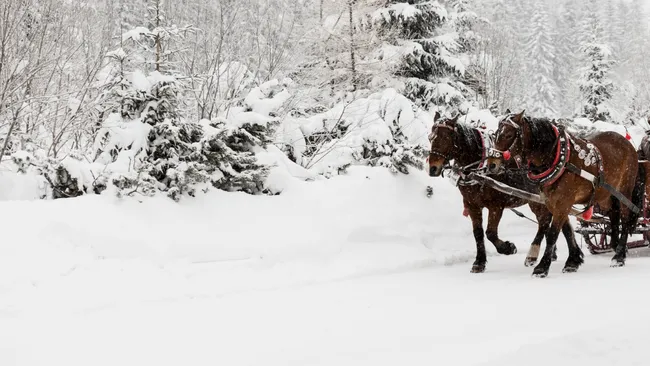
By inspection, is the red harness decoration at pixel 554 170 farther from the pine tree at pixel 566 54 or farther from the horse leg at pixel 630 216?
the pine tree at pixel 566 54

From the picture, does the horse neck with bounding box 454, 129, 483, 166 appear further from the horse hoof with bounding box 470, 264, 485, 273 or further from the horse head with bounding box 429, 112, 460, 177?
the horse hoof with bounding box 470, 264, 485, 273

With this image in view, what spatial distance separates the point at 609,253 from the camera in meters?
8.70

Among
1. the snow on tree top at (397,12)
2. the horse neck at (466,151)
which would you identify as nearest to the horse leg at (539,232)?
the horse neck at (466,151)

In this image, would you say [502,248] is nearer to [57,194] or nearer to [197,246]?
[197,246]

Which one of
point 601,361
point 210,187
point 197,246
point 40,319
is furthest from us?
point 210,187

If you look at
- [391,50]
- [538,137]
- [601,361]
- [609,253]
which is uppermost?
[391,50]

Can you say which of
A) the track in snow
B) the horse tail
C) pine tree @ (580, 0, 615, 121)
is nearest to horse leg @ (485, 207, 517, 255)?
the horse tail

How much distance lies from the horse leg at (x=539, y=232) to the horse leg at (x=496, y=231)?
0.49 metres

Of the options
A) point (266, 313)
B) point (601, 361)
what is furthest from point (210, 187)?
point (601, 361)

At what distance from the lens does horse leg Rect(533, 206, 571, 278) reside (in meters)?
6.29

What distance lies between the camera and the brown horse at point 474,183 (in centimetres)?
686

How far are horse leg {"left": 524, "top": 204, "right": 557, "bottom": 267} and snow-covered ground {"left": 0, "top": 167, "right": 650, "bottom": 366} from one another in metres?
0.22

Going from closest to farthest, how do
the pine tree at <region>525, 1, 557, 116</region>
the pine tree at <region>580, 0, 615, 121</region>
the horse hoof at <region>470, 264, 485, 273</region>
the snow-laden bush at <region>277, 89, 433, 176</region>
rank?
the horse hoof at <region>470, 264, 485, 273</region>, the snow-laden bush at <region>277, 89, 433, 176</region>, the pine tree at <region>580, 0, 615, 121</region>, the pine tree at <region>525, 1, 557, 116</region>

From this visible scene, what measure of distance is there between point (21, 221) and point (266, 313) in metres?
2.64
